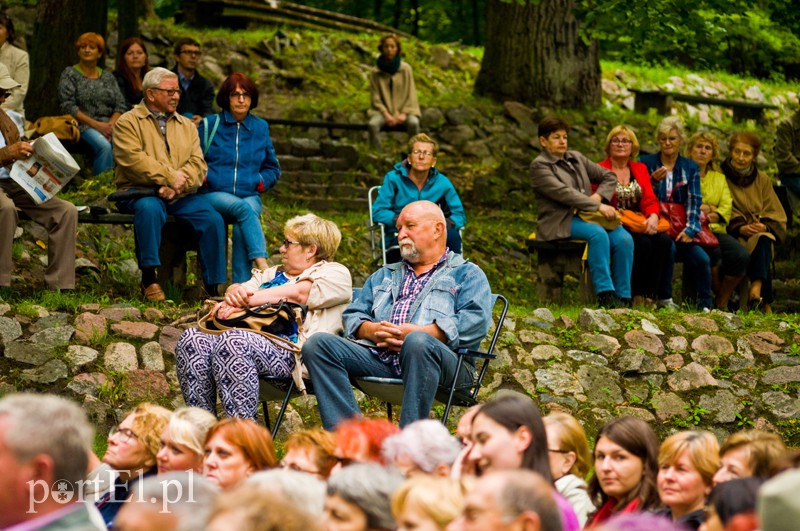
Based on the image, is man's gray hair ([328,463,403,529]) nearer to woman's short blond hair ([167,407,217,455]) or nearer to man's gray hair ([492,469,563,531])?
man's gray hair ([492,469,563,531])

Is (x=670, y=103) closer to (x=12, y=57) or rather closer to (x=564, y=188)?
(x=564, y=188)

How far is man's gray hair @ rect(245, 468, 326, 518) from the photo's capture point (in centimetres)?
412

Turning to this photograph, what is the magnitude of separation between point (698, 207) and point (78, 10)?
244 inches

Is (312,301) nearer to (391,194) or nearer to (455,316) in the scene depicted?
(455,316)

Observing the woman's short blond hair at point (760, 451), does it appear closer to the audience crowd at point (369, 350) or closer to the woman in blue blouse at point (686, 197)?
the audience crowd at point (369, 350)

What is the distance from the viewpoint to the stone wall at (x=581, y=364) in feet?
26.2

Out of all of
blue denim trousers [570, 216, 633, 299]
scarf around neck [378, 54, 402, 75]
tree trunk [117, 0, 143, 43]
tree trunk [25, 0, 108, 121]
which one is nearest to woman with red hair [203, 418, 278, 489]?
blue denim trousers [570, 216, 633, 299]

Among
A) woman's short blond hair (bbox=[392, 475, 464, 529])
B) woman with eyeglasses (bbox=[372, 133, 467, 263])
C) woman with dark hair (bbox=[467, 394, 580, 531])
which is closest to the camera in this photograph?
woman's short blond hair (bbox=[392, 475, 464, 529])

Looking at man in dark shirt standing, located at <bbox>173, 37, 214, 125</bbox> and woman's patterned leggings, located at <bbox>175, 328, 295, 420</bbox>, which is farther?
man in dark shirt standing, located at <bbox>173, 37, 214, 125</bbox>

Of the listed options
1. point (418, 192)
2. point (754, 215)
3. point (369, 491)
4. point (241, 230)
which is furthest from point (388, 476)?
point (754, 215)

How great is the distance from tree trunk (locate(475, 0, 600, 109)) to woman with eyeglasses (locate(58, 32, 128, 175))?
577cm

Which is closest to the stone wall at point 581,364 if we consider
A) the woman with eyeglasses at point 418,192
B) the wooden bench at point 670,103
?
the woman with eyeglasses at point 418,192

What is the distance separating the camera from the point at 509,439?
191 inches

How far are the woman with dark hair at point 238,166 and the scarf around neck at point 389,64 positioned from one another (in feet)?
15.4
